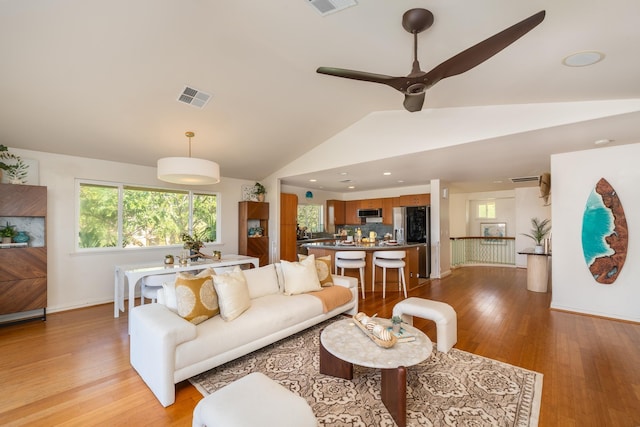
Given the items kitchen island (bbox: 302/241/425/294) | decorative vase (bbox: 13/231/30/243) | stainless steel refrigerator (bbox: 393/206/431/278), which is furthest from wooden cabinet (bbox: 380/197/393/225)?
decorative vase (bbox: 13/231/30/243)

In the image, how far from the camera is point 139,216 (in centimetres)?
502

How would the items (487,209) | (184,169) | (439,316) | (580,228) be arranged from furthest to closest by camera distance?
(487,209), (580,228), (184,169), (439,316)

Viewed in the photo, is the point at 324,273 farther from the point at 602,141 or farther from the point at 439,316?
the point at 602,141

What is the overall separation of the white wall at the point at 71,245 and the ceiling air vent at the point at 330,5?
4471 mm

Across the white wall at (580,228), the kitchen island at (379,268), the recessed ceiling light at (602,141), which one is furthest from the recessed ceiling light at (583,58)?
the kitchen island at (379,268)

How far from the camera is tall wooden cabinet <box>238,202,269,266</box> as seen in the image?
6156 mm

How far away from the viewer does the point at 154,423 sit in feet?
6.05

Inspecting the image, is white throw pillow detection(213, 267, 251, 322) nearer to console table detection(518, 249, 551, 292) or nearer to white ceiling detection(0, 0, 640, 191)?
white ceiling detection(0, 0, 640, 191)

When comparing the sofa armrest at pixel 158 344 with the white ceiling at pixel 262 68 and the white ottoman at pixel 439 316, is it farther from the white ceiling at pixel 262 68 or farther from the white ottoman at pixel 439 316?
the white ceiling at pixel 262 68

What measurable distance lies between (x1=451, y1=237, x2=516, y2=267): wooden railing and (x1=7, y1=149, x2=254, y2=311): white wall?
318 inches

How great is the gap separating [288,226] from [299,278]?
3.25 meters

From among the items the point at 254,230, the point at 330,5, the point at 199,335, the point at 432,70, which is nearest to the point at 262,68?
the point at 330,5

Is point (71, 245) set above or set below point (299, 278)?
above

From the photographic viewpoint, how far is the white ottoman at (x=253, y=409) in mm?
1315
